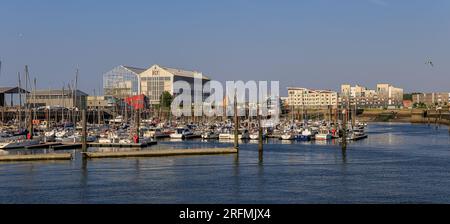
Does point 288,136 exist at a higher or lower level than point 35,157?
higher

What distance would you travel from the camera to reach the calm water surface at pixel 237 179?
989 inches

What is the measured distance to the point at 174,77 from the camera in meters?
142

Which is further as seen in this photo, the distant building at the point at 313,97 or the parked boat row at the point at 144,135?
the distant building at the point at 313,97

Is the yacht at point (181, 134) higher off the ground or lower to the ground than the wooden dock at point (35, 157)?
higher

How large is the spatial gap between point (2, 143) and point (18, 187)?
2467 centimetres

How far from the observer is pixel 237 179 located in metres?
30.7

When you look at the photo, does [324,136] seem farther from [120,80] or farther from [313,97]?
[313,97]

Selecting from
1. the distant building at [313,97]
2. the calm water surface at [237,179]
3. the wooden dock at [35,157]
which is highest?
the distant building at [313,97]

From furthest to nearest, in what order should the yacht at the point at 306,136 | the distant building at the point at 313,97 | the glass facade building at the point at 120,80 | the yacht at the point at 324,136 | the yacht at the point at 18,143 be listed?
the distant building at the point at 313,97 < the glass facade building at the point at 120,80 < the yacht at the point at 306,136 < the yacht at the point at 324,136 < the yacht at the point at 18,143

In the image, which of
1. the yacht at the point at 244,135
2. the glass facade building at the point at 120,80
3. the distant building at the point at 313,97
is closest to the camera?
→ the yacht at the point at 244,135

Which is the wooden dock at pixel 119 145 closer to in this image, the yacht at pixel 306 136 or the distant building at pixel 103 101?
the yacht at pixel 306 136

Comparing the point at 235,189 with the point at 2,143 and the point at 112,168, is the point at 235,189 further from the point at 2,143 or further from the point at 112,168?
the point at 2,143

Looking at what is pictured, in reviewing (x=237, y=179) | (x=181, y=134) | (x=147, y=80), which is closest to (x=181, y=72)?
(x=147, y=80)

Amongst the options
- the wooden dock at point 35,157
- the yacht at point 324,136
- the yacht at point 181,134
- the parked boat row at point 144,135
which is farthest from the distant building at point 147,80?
the wooden dock at point 35,157
